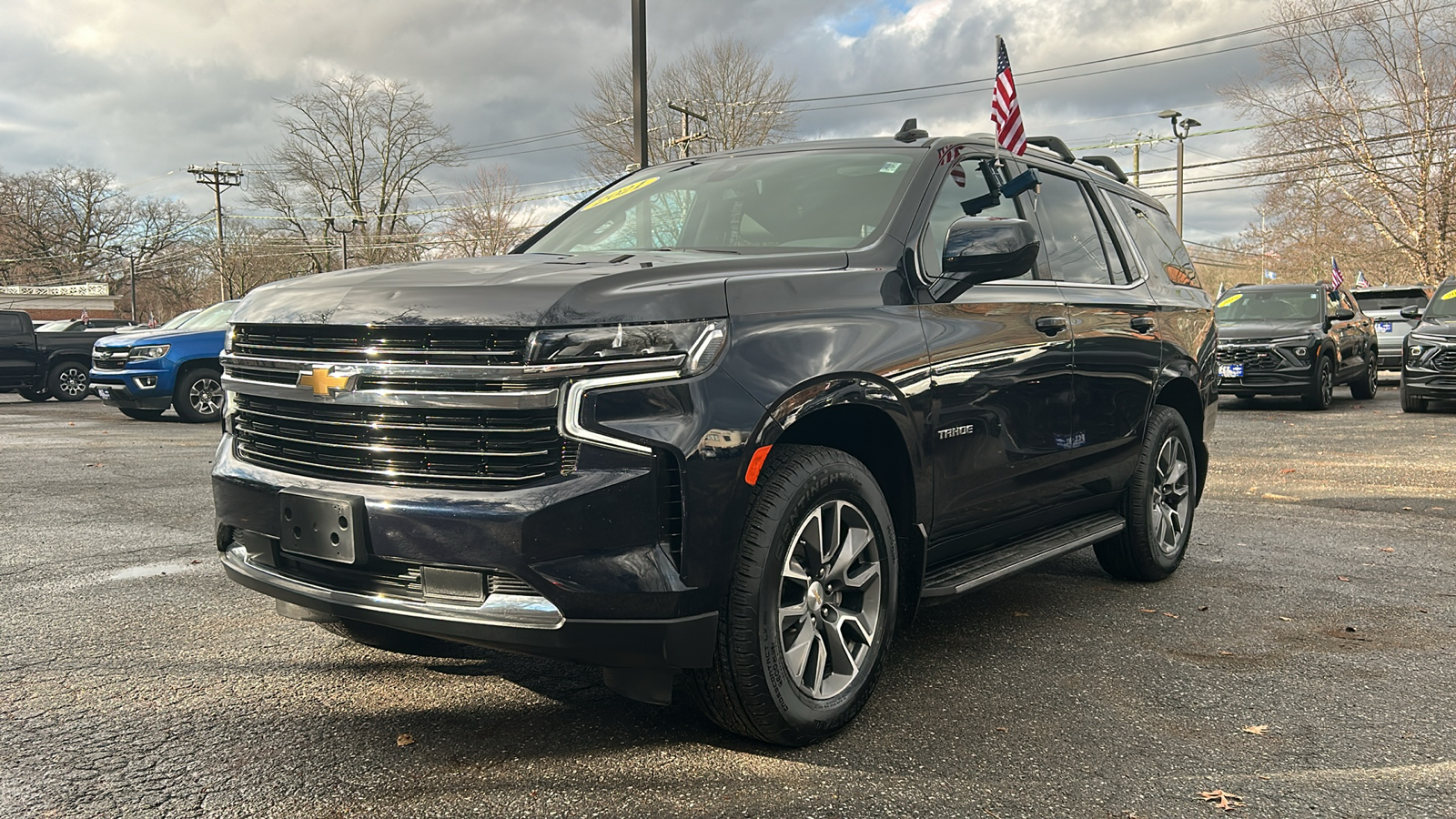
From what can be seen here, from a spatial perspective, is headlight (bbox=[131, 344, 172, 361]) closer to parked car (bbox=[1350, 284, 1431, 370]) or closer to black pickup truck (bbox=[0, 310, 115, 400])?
black pickup truck (bbox=[0, 310, 115, 400])

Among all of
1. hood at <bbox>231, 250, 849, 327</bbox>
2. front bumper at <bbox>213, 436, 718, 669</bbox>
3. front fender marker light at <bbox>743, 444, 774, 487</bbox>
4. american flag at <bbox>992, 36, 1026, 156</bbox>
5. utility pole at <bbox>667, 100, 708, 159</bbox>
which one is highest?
utility pole at <bbox>667, 100, 708, 159</bbox>

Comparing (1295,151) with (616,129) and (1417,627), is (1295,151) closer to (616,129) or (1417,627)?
(616,129)

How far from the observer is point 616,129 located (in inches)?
1581

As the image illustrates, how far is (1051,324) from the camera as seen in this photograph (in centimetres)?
422

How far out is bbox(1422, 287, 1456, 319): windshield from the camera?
13883 millimetres

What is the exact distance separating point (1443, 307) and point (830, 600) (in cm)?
1420

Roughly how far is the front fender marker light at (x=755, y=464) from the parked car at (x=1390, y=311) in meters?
20.5

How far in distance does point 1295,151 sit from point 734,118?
18.6 meters

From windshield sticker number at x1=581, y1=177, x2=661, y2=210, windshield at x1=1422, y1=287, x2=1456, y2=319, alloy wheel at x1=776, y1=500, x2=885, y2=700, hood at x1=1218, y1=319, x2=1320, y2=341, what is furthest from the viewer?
hood at x1=1218, y1=319, x2=1320, y2=341

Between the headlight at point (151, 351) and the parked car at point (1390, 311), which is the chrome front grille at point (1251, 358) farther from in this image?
the headlight at point (151, 351)

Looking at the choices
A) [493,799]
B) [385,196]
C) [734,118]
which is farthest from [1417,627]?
[385,196]

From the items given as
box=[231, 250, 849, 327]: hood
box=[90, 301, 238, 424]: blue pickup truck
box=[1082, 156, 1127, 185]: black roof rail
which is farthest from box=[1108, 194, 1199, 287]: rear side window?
box=[90, 301, 238, 424]: blue pickup truck

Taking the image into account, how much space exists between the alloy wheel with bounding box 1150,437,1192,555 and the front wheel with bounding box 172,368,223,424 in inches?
487

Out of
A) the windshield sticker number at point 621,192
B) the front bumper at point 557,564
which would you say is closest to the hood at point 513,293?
the front bumper at point 557,564
